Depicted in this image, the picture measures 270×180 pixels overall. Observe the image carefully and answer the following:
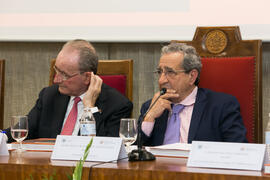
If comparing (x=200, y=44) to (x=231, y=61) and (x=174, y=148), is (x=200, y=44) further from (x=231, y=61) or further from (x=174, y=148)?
(x=174, y=148)

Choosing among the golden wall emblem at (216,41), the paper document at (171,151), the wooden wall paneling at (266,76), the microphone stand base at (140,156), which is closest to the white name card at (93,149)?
the microphone stand base at (140,156)

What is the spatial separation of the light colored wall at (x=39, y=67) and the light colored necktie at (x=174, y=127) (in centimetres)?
92

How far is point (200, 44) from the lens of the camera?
2652 millimetres

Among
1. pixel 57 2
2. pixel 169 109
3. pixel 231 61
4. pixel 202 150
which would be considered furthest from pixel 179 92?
pixel 57 2

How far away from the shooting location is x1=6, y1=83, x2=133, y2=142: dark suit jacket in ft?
8.36

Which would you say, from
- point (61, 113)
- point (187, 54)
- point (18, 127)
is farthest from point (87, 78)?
point (18, 127)

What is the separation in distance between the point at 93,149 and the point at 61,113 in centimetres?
109

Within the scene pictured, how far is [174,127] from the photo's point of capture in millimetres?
2467

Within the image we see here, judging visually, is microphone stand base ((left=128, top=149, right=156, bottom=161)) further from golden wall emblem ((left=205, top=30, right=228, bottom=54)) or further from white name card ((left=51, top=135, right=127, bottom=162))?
golden wall emblem ((left=205, top=30, right=228, bottom=54))

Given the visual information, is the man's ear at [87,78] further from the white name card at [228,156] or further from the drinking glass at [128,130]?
the white name card at [228,156]

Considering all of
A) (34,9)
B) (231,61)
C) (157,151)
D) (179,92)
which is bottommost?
(157,151)

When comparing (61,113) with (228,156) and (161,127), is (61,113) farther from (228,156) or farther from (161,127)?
(228,156)

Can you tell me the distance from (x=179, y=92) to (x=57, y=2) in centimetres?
132

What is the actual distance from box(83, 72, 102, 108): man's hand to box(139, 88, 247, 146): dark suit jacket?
0.30m
